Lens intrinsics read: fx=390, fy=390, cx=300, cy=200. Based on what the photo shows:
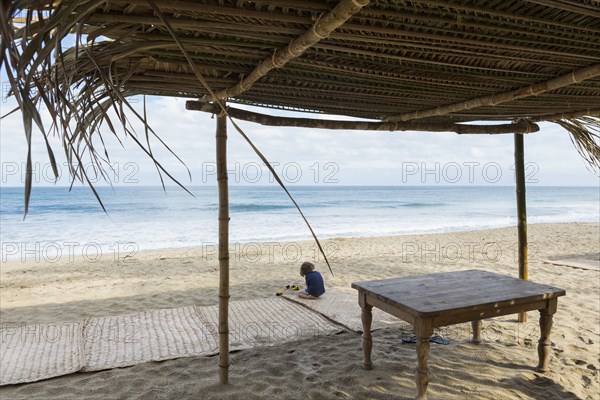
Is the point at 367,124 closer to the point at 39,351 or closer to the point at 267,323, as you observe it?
the point at 267,323

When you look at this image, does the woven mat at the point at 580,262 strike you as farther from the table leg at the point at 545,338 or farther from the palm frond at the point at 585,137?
the table leg at the point at 545,338

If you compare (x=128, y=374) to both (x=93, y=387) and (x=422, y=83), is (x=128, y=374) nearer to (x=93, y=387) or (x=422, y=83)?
(x=93, y=387)

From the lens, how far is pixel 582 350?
2689 mm

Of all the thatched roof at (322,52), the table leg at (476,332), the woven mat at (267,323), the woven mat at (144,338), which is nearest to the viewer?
the thatched roof at (322,52)

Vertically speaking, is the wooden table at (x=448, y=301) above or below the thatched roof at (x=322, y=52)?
below

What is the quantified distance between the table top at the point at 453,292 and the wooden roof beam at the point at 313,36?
4.33 feet

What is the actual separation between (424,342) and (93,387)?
186cm

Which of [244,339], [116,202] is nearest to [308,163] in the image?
[116,202]

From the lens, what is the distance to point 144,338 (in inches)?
116

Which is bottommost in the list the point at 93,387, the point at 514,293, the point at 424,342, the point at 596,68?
the point at 93,387

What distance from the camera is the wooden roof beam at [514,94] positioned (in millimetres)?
1738

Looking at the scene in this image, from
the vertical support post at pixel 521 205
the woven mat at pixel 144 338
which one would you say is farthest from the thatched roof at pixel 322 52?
the woven mat at pixel 144 338

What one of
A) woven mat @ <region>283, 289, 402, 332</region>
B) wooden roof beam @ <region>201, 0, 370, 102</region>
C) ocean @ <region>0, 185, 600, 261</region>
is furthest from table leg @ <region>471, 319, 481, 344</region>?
ocean @ <region>0, 185, 600, 261</region>

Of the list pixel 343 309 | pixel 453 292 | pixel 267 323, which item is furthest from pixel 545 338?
pixel 267 323
